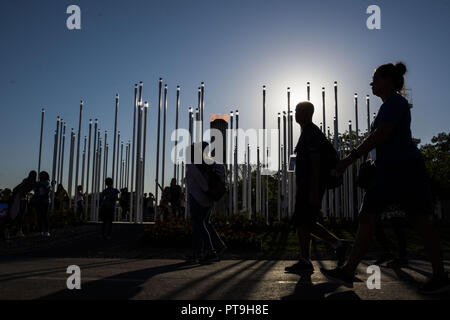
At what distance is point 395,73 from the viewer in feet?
13.5

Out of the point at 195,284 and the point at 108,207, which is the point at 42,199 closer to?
the point at 108,207

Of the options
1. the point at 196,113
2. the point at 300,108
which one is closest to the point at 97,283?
the point at 300,108

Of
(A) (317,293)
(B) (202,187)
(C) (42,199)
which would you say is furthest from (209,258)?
(C) (42,199)

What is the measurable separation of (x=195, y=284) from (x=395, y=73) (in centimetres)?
281

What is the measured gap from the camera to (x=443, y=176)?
42.6 m

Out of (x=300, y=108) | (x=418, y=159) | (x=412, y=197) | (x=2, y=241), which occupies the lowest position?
(x=2, y=241)

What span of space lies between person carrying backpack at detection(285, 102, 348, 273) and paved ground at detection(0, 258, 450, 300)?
0.39 metres

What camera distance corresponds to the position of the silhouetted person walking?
11.9ft

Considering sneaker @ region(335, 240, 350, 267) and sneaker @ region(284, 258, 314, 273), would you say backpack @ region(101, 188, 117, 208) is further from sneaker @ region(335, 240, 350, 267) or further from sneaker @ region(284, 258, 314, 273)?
sneaker @ region(335, 240, 350, 267)

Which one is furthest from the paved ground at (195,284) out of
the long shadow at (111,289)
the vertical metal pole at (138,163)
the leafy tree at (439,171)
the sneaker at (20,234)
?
the leafy tree at (439,171)

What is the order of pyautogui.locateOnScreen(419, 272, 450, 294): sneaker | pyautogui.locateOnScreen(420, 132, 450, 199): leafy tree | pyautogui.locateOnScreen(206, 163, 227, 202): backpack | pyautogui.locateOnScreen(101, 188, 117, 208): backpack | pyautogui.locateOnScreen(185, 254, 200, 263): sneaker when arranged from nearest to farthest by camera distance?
pyautogui.locateOnScreen(419, 272, 450, 294): sneaker, pyautogui.locateOnScreen(206, 163, 227, 202): backpack, pyautogui.locateOnScreen(185, 254, 200, 263): sneaker, pyautogui.locateOnScreen(101, 188, 117, 208): backpack, pyautogui.locateOnScreen(420, 132, 450, 199): leafy tree

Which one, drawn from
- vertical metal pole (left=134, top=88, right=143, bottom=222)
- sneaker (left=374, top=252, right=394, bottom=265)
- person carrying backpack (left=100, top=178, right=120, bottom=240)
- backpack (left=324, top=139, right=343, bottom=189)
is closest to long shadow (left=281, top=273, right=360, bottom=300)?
backpack (left=324, top=139, right=343, bottom=189)

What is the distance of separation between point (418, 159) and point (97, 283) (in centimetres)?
330
